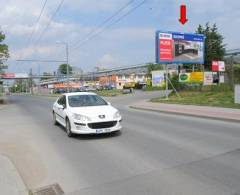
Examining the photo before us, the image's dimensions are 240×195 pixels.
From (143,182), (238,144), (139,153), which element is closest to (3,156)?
(139,153)

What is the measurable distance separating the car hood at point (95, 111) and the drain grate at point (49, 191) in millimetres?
4306

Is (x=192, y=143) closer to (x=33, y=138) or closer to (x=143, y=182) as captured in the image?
(x=143, y=182)

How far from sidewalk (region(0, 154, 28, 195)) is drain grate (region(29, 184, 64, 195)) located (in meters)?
0.20

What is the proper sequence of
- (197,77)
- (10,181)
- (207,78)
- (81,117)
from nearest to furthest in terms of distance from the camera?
(10,181) < (81,117) < (197,77) < (207,78)

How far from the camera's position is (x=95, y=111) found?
32.8 ft

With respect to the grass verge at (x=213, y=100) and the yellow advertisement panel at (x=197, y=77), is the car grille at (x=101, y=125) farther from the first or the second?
the yellow advertisement panel at (x=197, y=77)

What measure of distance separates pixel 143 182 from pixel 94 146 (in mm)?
3517

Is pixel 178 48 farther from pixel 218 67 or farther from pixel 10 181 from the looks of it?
pixel 10 181

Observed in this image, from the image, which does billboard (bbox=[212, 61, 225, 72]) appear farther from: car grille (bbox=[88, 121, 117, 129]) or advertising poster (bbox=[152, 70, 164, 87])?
car grille (bbox=[88, 121, 117, 129])

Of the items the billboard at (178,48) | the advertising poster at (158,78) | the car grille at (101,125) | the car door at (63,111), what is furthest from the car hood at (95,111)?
the advertising poster at (158,78)

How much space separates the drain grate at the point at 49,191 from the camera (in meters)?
5.24

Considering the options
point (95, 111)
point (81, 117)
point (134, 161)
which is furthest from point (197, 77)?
point (134, 161)

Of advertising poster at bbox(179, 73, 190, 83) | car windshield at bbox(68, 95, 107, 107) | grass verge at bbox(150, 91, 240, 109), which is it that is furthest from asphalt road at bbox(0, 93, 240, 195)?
advertising poster at bbox(179, 73, 190, 83)

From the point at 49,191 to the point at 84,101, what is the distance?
6294 mm
